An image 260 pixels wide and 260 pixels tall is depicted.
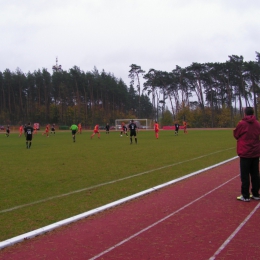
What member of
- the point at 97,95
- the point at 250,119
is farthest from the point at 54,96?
the point at 250,119

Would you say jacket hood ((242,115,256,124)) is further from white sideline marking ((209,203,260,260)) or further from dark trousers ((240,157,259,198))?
white sideline marking ((209,203,260,260))

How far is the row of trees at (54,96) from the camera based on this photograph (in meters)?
83.1

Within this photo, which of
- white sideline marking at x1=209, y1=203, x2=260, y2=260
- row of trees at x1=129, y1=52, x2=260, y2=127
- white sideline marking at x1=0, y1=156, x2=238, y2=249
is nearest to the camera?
white sideline marking at x1=209, y1=203, x2=260, y2=260

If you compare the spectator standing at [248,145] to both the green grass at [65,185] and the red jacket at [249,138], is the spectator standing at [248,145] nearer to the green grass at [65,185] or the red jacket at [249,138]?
the red jacket at [249,138]

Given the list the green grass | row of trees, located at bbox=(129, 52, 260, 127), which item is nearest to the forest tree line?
row of trees, located at bbox=(129, 52, 260, 127)

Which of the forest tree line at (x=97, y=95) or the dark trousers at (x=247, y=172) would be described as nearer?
the dark trousers at (x=247, y=172)

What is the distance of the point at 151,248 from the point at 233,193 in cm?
368

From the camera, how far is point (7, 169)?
455 inches

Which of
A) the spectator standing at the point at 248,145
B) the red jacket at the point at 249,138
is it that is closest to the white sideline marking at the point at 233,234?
the spectator standing at the point at 248,145

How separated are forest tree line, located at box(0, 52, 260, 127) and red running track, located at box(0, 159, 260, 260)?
7354cm

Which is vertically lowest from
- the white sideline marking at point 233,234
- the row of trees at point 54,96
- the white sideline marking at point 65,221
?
the white sideline marking at point 233,234

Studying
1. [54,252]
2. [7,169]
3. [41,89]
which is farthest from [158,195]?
[41,89]

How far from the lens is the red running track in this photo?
406 cm

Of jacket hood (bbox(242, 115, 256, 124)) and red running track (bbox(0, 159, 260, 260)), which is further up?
jacket hood (bbox(242, 115, 256, 124))
